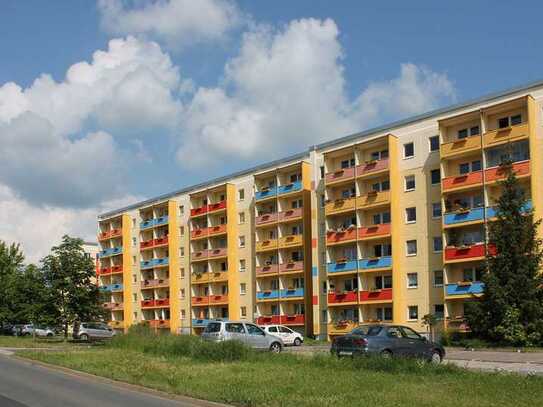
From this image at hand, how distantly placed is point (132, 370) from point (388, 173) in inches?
Answer: 1293

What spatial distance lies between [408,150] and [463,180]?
6.26 metres

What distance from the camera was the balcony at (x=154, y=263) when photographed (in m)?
75.8

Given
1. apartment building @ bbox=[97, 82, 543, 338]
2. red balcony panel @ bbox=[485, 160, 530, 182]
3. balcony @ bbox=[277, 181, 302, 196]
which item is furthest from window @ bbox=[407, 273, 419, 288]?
balcony @ bbox=[277, 181, 302, 196]

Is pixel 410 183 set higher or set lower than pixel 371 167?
lower

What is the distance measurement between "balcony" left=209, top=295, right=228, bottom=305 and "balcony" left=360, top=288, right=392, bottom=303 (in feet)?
64.2

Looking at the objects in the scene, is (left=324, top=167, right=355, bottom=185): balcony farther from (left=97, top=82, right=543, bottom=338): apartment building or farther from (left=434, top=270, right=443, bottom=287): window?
(left=434, top=270, right=443, bottom=287): window

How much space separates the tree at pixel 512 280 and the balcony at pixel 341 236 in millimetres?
14146

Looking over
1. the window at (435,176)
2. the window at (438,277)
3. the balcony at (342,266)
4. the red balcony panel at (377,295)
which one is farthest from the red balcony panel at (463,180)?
the balcony at (342,266)

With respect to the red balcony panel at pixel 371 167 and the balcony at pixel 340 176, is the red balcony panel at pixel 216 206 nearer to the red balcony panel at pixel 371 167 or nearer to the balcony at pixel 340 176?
the balcony at pixel 340 176

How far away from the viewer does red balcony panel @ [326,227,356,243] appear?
51312mm

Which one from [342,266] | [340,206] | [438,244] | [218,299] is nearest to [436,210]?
[438,244]

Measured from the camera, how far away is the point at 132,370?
19.5 metres

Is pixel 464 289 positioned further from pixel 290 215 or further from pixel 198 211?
pixel 198 211

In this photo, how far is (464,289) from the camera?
42656 millimetres
